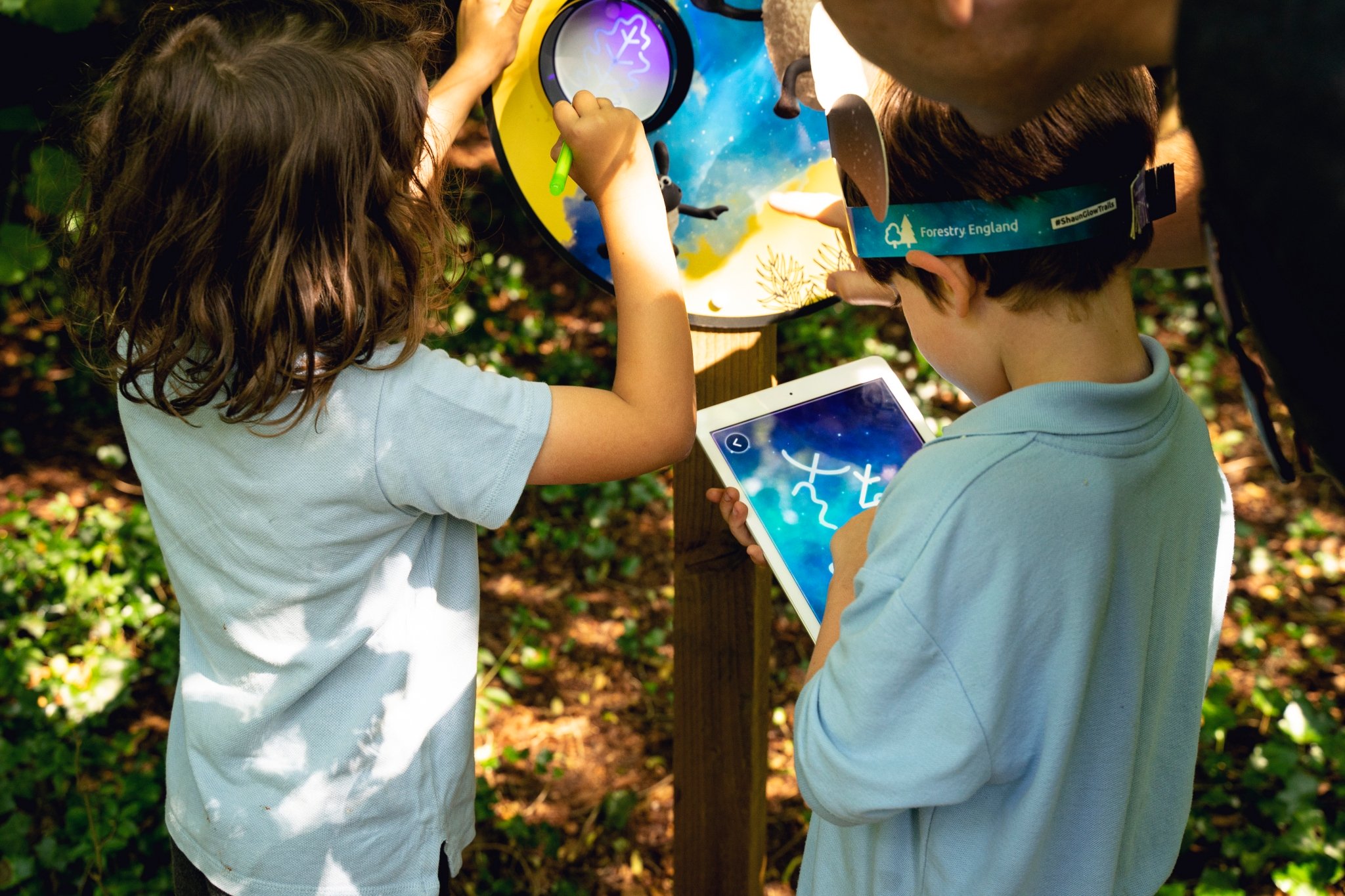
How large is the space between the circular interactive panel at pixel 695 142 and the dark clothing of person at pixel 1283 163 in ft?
3.54

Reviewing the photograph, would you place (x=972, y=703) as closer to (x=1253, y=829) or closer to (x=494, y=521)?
(x=494, y=521)

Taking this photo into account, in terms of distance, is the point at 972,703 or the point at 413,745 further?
the point at 413,745

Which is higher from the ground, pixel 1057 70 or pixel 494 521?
pixel 1057 70

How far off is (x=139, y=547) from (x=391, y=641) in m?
2.41

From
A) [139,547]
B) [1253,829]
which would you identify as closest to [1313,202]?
[1253,829]

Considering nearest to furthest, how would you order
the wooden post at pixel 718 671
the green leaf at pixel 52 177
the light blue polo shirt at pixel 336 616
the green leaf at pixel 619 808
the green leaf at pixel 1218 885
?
the light blue polo shirt at pixel 336 616 → the wooden post at pixel 718 671 → the green leaf at pixel 52 177 → the green leaf at pixel 1218 885 → the green leaf at pixel 619 808

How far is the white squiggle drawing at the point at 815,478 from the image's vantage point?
5.17 feet

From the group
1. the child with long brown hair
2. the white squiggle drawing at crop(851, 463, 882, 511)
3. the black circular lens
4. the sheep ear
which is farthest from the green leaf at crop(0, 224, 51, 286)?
the sheep ear

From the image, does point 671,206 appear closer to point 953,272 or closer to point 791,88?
point 791,88

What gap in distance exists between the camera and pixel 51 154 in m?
2.56

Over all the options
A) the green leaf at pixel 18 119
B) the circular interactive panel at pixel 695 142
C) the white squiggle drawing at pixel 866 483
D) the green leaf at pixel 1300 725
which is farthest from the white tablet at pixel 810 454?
the green leaf at pixel 18 119

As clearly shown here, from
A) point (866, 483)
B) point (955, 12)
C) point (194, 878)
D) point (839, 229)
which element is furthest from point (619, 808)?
point (955, 12)

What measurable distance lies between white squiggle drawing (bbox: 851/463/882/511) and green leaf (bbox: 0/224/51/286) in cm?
→ 227

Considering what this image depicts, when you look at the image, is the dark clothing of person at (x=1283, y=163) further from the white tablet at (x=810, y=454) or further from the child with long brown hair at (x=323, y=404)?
the white tablet at (x=810, y=454)
